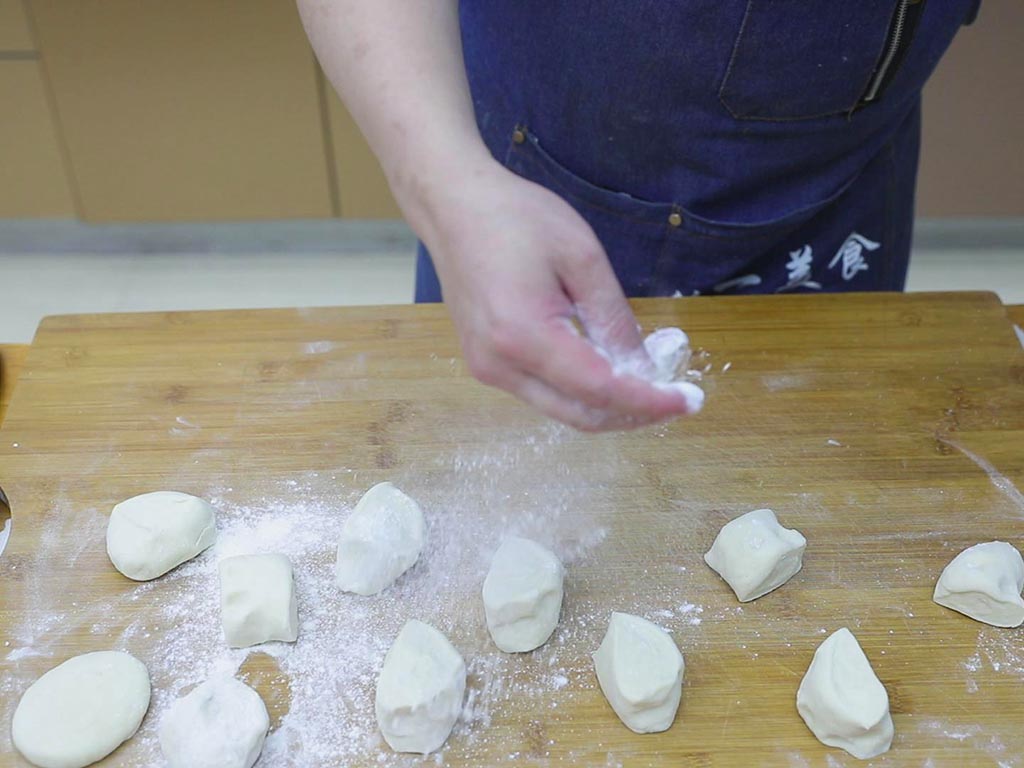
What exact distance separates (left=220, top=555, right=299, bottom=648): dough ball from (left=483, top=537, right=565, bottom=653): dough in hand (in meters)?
0.21

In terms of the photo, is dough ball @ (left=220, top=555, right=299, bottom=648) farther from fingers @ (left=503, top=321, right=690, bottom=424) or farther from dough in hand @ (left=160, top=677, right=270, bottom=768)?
fingers @ (left=503, top=321, right=690, bottom=424)

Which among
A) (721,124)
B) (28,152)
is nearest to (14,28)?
(28,152)

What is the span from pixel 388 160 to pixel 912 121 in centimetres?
86

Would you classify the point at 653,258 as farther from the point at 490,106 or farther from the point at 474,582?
the point at 474,582

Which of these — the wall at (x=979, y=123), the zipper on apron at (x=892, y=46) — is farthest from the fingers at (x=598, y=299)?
the wall at (x=979, y=123)

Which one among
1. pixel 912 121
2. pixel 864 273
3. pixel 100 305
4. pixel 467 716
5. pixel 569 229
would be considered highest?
pixel 569 229

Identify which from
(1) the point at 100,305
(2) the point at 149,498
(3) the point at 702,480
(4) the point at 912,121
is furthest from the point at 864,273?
(1) the point at 100,305

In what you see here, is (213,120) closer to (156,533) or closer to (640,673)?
(156,533)

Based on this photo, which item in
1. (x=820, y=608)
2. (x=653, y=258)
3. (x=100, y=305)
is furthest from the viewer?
(x=100, y=305)

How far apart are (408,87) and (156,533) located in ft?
1.85

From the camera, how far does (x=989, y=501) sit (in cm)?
112

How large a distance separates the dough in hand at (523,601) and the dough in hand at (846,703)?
0.90ft

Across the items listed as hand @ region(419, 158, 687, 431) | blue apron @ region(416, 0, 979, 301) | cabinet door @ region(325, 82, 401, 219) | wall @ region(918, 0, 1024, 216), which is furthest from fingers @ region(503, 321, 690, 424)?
wall @ region(918, 0, 1024, 216)

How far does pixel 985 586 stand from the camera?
976mm
